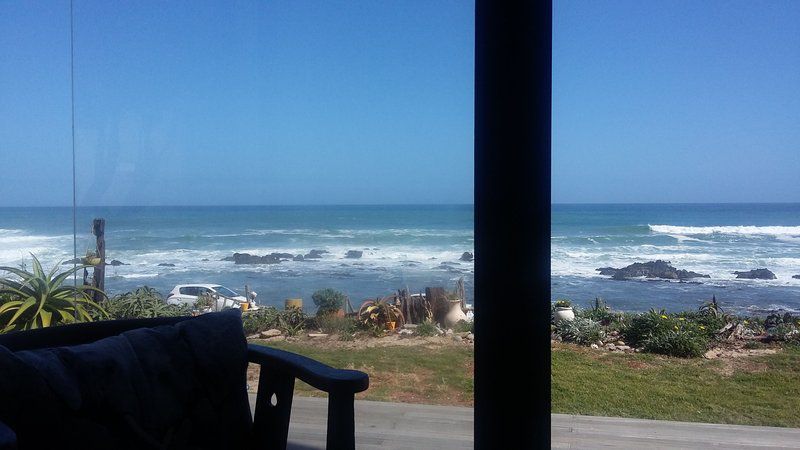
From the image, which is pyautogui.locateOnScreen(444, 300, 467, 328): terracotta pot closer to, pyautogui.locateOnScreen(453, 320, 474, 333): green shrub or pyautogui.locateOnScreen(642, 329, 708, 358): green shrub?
pyautogui.locateOnScreen(453, 320, 474, 333): green shrub

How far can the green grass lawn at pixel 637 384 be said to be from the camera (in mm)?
2021

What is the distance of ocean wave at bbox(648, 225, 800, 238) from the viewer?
2207mm

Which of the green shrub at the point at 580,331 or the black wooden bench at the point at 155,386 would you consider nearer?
the black wooden bench at the point at 155,386

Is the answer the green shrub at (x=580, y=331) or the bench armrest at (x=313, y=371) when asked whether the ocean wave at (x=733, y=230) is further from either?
the bench armrest at (x=313, y=371)

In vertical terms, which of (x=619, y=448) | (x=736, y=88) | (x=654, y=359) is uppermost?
(x=736, y=88)

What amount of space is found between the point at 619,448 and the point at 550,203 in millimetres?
981

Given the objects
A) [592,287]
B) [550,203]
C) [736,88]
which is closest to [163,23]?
[550,203]

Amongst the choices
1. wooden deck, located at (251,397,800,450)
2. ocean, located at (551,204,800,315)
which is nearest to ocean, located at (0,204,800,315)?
ocean, located at (551,204,800,315)

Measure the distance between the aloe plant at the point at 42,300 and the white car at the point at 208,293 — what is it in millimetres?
290

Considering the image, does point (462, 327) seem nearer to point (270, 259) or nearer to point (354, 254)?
point (354, 254)

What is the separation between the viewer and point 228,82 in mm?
2492

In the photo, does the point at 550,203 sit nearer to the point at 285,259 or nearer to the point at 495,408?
the point at 495,408

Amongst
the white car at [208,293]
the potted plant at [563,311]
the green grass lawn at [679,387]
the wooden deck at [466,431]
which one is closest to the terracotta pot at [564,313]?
the potted plant at [563,311]

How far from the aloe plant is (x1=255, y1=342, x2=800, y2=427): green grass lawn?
38.1 inches
